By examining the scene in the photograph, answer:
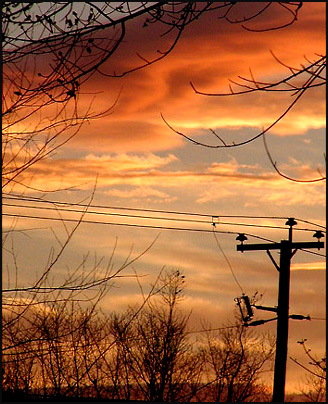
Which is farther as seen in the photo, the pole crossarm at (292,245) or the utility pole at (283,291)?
the pole crossarm at (292,245)

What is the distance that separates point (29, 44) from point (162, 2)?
3.51ft

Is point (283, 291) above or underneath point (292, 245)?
underneath

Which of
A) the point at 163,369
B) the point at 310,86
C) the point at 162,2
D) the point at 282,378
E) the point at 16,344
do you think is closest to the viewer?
the point at 310,86

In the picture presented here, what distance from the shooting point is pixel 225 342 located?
27.0 m

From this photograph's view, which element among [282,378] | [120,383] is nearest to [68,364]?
[120,383]

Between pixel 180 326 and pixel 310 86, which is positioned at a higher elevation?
pixel 180 326

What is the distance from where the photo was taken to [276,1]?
5.38 m

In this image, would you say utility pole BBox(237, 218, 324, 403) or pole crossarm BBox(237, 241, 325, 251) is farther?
pole crossarm BBox(237, 241, 325, 251)

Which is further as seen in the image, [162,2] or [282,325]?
[282,325]

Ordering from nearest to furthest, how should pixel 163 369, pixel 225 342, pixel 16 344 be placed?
pixel 16 344, pixel 163 369, pixel 225 342

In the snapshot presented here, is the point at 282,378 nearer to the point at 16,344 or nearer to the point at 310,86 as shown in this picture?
the point at 16,344

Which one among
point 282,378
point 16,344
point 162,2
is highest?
point 162,2

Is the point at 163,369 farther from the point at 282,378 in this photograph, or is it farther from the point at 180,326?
the point at 282,378

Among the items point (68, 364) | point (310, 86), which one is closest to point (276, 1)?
point (310, 86)
